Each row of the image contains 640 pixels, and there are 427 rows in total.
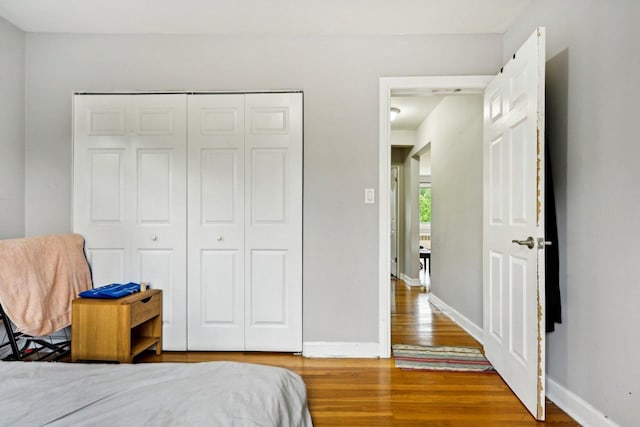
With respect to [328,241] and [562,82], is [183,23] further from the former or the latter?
[562,82]

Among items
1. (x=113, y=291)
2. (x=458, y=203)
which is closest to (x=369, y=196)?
(x=458, y=203)

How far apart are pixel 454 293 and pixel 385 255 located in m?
1.45

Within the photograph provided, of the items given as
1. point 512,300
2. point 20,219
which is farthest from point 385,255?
point 20,219

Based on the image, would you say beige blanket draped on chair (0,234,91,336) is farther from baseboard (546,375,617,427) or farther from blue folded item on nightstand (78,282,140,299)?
baseboard (546,375,617,427)

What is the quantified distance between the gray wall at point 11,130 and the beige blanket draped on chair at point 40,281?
0.45 metres

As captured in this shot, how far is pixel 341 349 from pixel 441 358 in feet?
2.44

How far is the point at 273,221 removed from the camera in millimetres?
2572

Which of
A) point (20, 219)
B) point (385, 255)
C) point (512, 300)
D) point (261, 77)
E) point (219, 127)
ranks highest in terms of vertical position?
point (261, 77)

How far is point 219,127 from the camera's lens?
8.46 feet

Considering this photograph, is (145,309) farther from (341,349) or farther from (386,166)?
(386,166)

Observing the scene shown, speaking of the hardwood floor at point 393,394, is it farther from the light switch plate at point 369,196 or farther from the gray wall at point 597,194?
the light switch plate at point 369,196

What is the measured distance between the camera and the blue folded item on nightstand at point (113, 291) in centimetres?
222

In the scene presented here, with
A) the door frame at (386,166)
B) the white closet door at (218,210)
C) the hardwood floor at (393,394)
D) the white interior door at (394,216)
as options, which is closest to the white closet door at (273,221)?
the white closet door at (218,210)

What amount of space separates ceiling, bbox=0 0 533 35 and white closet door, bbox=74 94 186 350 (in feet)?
1.66
